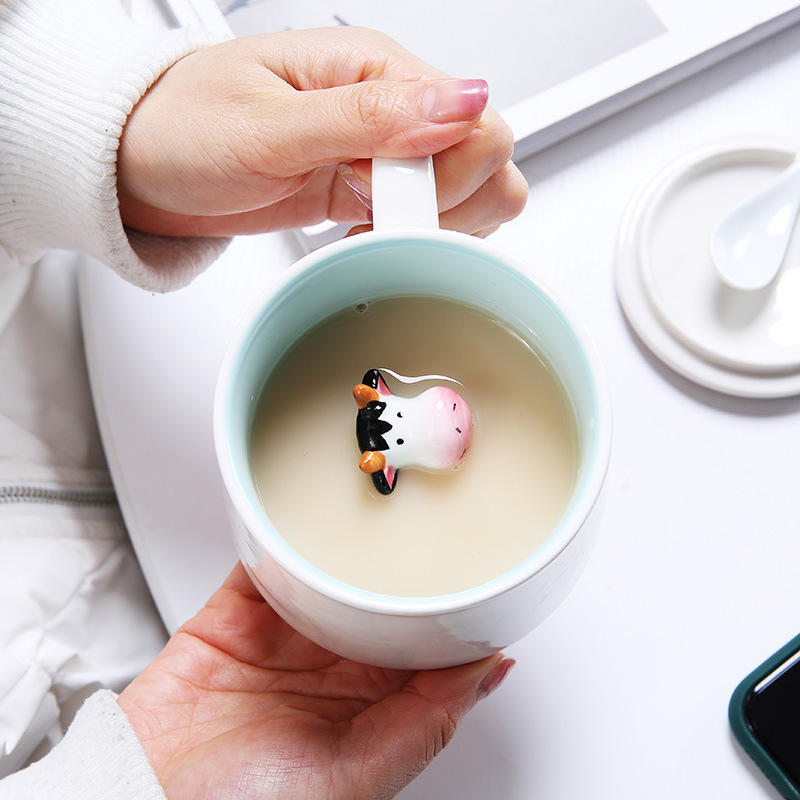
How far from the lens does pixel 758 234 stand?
1.91 feet

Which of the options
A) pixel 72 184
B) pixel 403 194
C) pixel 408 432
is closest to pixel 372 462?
pixel 408 432

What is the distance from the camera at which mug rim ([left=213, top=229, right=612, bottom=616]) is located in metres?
Answer: 0.32

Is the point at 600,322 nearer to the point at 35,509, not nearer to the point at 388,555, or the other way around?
the point at 388,555

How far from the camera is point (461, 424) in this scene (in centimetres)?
44

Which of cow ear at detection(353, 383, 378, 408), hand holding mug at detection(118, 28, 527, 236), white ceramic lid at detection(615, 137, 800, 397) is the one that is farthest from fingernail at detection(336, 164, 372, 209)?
white ceramic lid at detection(615, 137, 800, 397)

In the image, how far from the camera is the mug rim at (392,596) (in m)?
0.32

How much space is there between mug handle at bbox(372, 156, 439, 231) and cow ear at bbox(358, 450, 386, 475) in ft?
0.40

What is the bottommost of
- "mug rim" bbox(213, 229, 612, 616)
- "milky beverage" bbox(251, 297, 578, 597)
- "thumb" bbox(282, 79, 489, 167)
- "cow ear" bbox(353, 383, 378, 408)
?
"milky beverage" bbox(251, 297, 578, 597)

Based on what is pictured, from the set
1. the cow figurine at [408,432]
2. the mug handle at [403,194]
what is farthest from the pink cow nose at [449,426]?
the mug handle at [403,194]

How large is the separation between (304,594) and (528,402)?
0.63ft

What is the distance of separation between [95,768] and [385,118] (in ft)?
1.32

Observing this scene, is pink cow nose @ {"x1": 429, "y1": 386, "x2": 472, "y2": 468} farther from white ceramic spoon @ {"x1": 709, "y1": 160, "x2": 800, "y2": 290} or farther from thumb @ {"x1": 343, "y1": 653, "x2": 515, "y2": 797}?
white ceramic spoon @ {"x1": 709, "y1": 160, "x2": 800, "y2": 290}

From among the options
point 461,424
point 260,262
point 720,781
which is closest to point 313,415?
point 461,424

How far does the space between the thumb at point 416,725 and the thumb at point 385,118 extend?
30 centimetres
